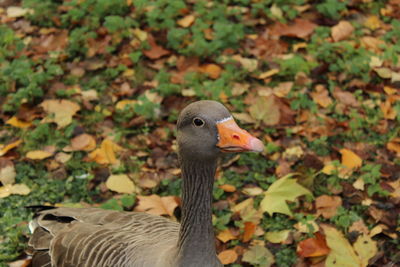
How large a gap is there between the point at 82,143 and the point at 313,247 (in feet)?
6.91

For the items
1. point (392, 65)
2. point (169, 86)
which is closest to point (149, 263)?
point (169, 86)

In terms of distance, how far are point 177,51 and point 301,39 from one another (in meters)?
1.32

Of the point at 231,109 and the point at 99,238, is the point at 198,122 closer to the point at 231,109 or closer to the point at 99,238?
the point at 99,238

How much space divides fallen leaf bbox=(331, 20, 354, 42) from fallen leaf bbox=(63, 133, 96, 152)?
270 cm

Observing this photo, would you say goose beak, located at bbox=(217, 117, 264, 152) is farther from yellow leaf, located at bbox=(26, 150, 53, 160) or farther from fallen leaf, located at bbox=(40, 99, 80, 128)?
fallen leaf, located at bbox=(40, 99, 80, 128)

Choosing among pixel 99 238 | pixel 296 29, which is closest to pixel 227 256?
pixel 99 238

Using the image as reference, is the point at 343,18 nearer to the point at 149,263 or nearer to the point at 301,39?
the point at 301,39

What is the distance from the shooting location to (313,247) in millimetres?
3410

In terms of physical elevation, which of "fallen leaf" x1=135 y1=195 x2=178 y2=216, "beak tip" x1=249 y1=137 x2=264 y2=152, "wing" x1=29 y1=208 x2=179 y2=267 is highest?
"beak tip" x1=249 y1=137 x2=264 y2=152

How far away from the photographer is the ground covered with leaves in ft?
12.2

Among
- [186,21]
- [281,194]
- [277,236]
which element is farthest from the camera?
[186,21]

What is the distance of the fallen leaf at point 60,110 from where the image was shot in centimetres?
466

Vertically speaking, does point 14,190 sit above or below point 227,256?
above

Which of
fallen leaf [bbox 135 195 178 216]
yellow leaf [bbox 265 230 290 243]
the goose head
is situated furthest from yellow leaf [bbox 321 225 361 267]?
the goose head
